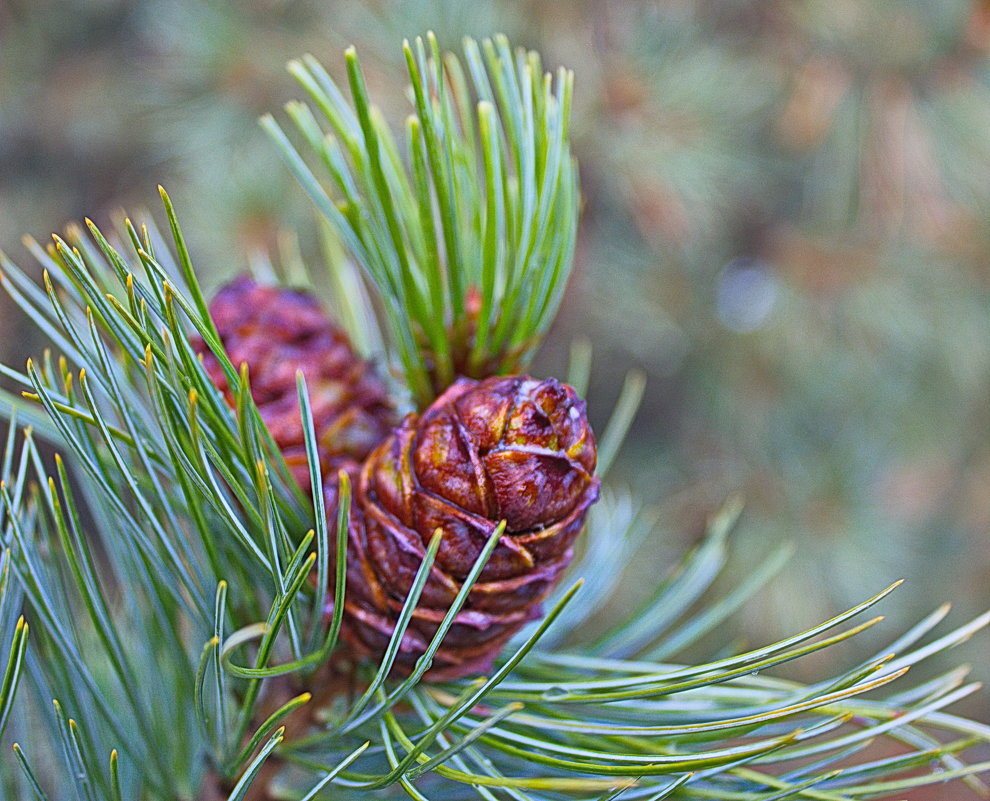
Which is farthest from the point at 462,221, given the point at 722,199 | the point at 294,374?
the point at 722,199

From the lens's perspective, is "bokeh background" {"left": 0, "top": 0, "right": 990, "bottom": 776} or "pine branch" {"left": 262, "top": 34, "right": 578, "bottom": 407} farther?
"bokeh background" {"left": 0, "top": 0, "right": 990, "bottom": 776}

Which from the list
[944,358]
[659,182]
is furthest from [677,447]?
[659,182]

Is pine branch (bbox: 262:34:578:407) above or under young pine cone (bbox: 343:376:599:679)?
above

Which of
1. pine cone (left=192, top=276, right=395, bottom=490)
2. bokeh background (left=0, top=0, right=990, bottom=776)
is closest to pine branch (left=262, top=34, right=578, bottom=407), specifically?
pine cone (left=192, top=276, right=395, bottom=490)

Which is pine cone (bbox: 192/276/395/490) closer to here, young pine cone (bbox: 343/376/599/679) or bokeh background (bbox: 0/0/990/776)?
young pine cone (bbox: 343/376/599/679)

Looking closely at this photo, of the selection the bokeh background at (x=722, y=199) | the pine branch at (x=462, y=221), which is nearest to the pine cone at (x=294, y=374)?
the pine branch at (x=462, y=221)

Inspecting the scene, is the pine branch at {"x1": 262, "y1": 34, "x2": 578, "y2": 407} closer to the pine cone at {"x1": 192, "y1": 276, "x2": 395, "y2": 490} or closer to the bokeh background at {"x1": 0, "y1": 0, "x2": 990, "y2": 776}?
the pine cone at {"x1": 192, "y1": 276, "x2": 395, "y2": 490}

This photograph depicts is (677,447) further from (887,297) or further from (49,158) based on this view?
(49,158)
